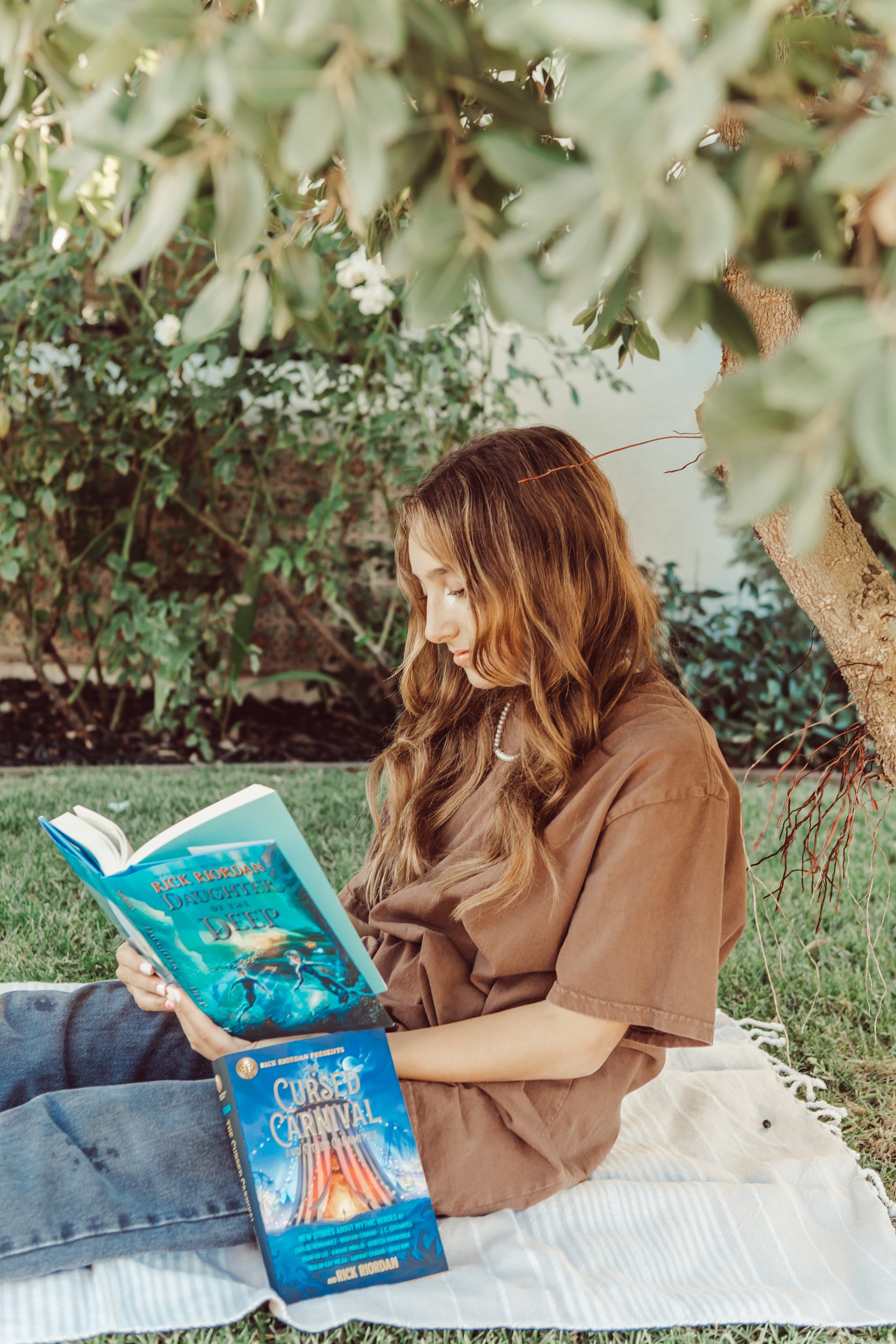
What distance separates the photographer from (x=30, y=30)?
0.74 meters

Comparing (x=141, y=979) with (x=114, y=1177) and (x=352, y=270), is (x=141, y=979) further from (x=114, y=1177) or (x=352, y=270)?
(x=352, y=270)

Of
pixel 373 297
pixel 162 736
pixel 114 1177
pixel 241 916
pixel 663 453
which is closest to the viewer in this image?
pixel 241 916

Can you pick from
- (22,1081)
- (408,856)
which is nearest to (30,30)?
(408,856)

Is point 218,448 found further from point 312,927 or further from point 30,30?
point 30,30

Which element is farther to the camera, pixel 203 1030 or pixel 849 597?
pixel 849 597

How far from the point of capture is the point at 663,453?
533cm

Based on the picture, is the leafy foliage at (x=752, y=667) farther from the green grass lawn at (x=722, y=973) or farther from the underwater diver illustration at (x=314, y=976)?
the underwater diver illustration at (x=314, y=976)

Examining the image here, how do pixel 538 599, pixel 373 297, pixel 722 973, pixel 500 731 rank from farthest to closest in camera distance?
pixel 373 297
pixel 722 973
pixel 500 731
pixel 538 599

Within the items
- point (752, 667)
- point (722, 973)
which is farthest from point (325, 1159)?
point (752, 667)

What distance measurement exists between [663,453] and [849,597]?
3.85 m

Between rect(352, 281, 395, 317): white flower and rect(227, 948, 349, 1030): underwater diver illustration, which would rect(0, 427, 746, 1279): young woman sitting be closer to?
rect(227, 948, 349, 1030): underwater diver illustration

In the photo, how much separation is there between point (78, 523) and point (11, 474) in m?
0.31

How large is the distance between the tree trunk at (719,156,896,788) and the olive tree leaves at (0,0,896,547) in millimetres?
788

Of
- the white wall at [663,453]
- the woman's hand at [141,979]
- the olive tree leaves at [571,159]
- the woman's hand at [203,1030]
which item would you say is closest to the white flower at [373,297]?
the white wall at [663,453]
